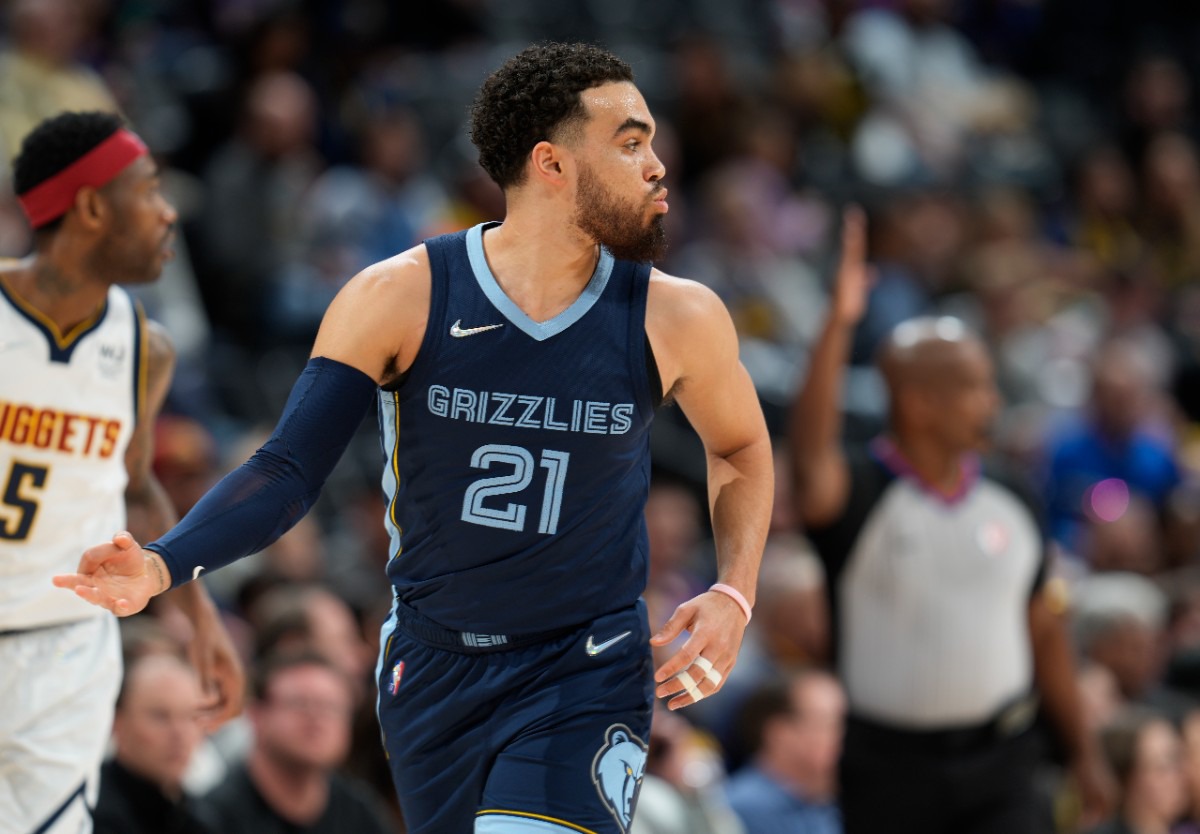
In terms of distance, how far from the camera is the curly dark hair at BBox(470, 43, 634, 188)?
4.19m

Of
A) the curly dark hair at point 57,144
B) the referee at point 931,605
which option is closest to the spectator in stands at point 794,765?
the referee at point 931,605

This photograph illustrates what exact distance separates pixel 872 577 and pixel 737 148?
7.71m

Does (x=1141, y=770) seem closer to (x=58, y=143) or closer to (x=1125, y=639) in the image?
(x=1125, y=639)

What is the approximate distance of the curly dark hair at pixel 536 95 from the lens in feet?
13.7

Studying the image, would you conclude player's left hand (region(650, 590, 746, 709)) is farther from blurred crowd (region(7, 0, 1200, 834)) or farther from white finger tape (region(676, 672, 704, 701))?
blurred crowd (region(7, 0, 1200, 834))

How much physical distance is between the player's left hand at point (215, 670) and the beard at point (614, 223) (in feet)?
5.94

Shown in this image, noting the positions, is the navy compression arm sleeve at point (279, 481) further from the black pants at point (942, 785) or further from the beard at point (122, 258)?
the black pants at point (942, 785)

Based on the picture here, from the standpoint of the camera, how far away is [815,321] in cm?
1269

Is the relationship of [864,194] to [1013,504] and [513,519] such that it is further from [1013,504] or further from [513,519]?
[513,519]

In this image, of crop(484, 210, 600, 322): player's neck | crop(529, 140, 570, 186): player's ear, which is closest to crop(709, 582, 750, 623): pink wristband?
crop(484, 210, 600, 322): player's neck

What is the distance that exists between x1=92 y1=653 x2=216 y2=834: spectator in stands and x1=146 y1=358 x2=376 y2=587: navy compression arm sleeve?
2.28 metres

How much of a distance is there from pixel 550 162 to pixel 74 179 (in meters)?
1.64

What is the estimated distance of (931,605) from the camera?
6.58 meters

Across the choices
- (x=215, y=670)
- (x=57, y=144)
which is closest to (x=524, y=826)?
(x=215, y=670)
